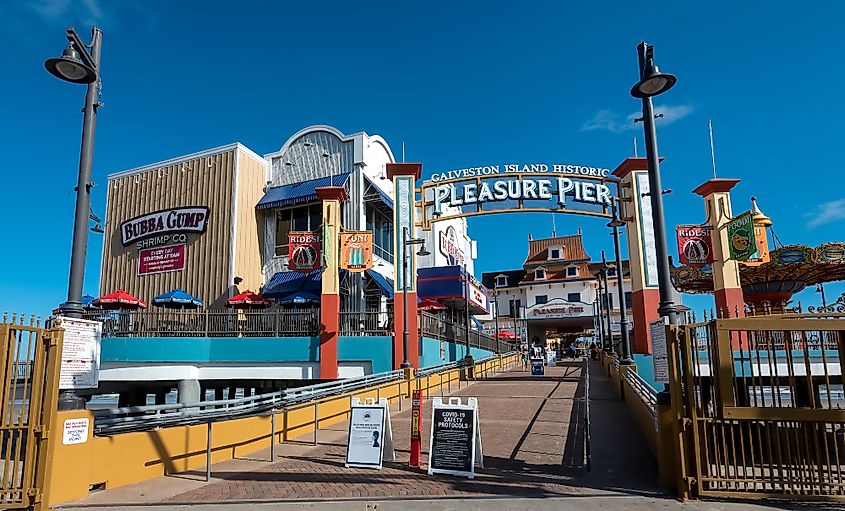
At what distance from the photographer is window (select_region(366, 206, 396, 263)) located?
29.5m

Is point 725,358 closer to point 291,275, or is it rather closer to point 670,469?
point 670,469

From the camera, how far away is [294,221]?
30062 millimetres

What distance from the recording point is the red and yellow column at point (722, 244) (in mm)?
21797

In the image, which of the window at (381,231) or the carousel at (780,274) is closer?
the carousel at (780,274)

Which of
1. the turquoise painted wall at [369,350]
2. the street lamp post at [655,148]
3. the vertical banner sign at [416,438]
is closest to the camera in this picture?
the street lamp post at [655,148]

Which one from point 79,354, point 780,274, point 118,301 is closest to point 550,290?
point 780,274

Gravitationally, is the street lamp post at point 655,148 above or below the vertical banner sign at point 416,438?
above

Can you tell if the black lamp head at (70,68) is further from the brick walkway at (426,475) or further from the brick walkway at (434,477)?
the brick walkway at (426,475)

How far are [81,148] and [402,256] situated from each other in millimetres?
15518

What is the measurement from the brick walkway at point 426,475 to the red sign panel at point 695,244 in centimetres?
1122

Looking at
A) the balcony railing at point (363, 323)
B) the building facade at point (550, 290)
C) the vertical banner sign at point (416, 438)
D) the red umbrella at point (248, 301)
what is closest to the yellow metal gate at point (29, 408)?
the vertical banner sign at point (416, 438)

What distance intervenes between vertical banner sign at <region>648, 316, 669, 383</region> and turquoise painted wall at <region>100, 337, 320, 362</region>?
16113 millimetres

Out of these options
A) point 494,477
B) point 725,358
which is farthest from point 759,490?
point 494,477

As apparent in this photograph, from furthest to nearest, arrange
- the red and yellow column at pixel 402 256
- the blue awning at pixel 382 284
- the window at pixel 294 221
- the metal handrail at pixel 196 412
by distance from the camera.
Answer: the window at pixel 294 221
the blue awning at pixel 382 284
the red and yellow column at pixel 402 256
the metal handrail at pixel 196 412
